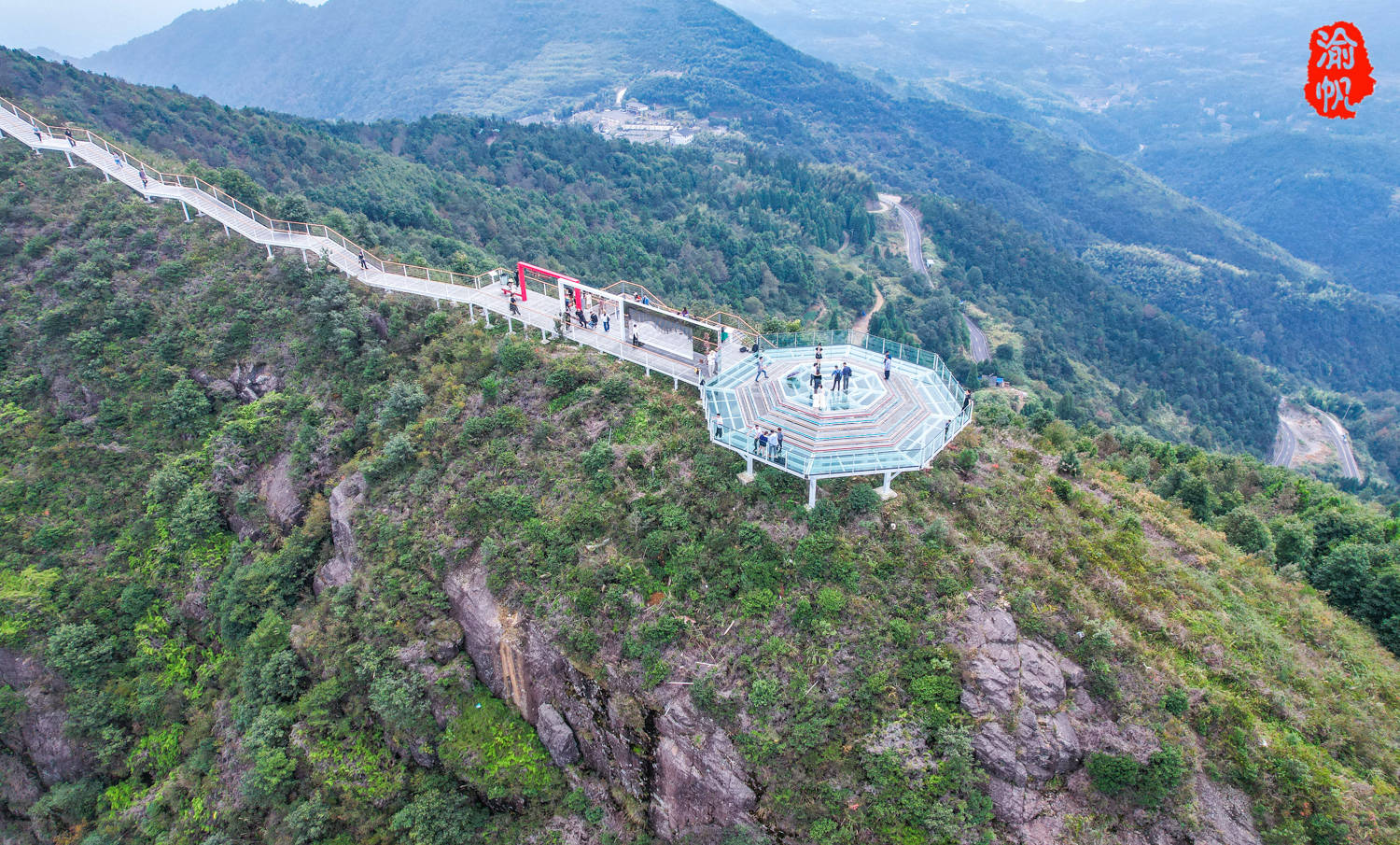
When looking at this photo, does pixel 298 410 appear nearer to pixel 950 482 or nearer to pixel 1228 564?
pixel 950 482

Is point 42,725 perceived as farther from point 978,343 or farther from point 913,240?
point 913,240

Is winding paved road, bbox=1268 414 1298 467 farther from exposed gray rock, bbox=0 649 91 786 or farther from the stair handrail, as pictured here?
exposed gray rock, bbox=0 649 91 786

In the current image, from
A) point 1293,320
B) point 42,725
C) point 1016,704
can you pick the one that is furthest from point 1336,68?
point 1293,320

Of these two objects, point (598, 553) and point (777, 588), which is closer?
point (777, 588)

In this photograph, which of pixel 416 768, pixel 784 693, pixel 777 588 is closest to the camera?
pixel 784 693

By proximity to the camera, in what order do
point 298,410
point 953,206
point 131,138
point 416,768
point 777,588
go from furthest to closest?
point 953,206 → point 131,138 → point 298,410 → point 416,768 → point 777,588

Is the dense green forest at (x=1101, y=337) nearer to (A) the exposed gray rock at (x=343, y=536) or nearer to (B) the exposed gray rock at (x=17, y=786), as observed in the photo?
(A) the exposed gray rock at (x=343, y=536)

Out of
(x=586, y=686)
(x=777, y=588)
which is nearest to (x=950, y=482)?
(x=777, y=588)

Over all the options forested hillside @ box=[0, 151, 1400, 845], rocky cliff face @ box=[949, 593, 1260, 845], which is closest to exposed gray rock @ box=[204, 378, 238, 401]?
forested hillside @ box=[0, 151, 1400, 845]

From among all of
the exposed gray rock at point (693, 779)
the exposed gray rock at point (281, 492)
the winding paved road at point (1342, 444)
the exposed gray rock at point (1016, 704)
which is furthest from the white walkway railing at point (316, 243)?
the winding paved road at point (1342, 444)
